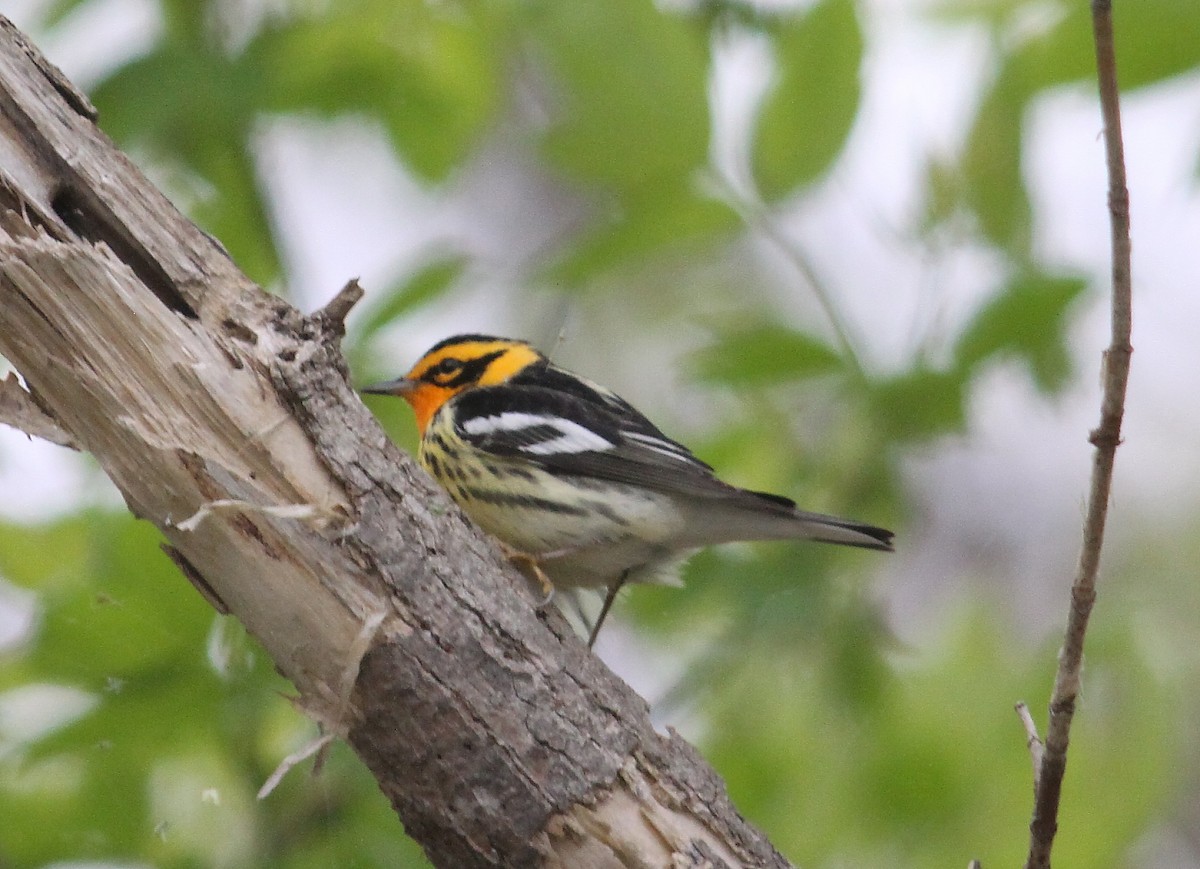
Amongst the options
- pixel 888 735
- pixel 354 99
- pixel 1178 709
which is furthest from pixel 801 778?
pixel 354 99

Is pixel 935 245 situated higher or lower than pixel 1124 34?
lower

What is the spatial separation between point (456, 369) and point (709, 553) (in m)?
1.01

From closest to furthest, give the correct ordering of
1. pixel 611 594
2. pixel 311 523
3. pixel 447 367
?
pixel 311 523 < pixel 611 594 < pixel 447 367

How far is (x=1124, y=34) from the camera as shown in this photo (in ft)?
9.74

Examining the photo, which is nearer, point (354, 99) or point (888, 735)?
point (888, 735)

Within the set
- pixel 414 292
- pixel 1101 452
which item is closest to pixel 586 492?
pixel 414 292

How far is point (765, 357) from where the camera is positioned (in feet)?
10.6

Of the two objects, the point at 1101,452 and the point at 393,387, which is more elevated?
the point at 1101,452

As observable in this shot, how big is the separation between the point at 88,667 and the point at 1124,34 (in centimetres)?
263

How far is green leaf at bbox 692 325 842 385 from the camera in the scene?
10.5 feet

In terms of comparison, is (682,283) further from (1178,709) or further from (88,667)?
(88,667)

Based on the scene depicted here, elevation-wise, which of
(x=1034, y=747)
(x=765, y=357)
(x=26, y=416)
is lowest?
(x=26, y=416)

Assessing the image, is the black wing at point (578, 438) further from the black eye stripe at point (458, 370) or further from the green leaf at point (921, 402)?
the green leaf at point (921, 402)

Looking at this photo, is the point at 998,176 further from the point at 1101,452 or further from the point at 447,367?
the point at 447,367
